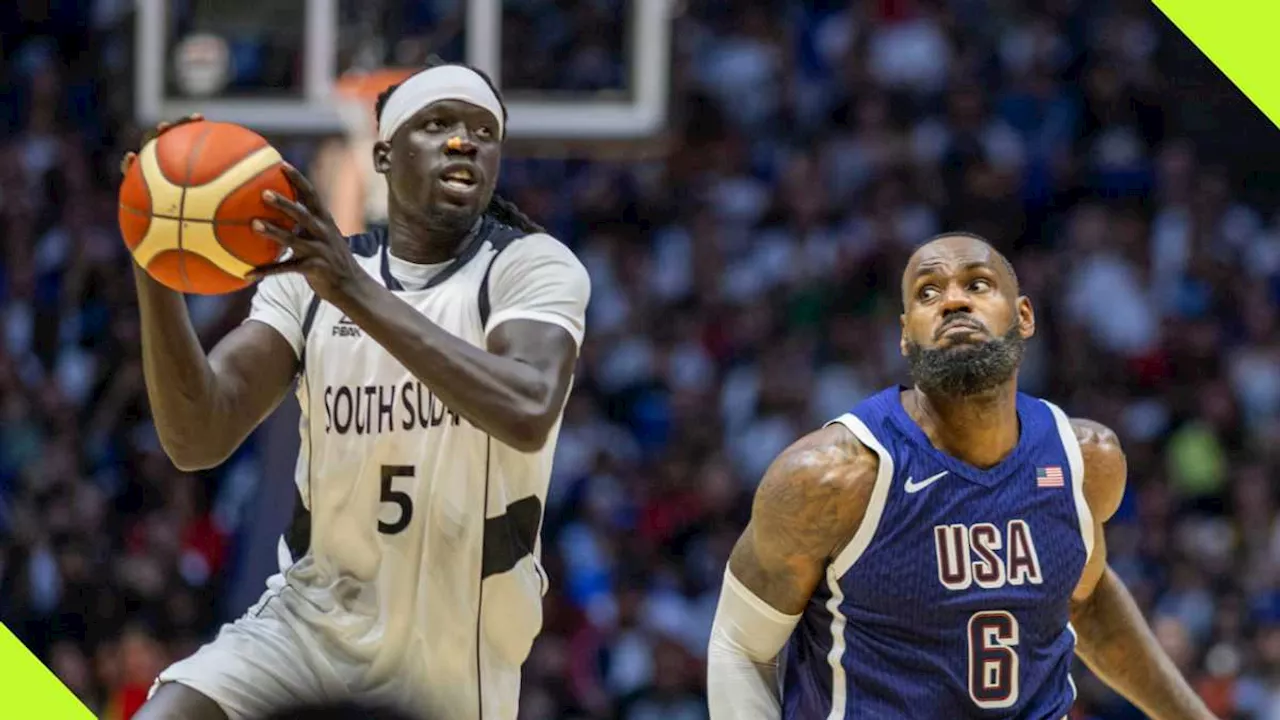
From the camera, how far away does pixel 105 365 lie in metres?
12.7

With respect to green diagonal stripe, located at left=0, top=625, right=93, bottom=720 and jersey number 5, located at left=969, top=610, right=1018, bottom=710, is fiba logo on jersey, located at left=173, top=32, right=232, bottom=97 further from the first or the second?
jersey number 5, located at left=969, top=610, right=1018, bottom=710

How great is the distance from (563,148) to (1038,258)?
196 inches

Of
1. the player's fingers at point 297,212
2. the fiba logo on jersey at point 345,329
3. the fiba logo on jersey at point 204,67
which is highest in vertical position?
the fiba logo on jersey at point 204,67

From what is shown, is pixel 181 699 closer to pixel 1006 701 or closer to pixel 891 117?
pixel 1006 701

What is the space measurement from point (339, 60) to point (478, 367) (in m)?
5.25

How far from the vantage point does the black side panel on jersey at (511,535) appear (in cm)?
450

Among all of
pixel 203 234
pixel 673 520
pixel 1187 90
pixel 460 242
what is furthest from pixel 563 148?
pixel 1187 90

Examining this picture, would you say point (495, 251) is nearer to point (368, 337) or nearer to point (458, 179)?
point (458, 179)

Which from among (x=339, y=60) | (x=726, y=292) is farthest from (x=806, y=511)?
(x=726, y=292)

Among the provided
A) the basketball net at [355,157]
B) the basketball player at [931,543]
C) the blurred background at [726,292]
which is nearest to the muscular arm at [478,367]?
the basketball player at [931,543]

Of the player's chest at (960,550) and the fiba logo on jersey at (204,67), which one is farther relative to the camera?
the fiba logo on jersey at (204,67)

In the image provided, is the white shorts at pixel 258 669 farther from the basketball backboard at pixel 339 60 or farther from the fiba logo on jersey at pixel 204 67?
the fiba logo on jersey at pixel 204 67

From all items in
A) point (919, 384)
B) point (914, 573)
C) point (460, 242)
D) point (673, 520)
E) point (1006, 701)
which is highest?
point (460, 242)

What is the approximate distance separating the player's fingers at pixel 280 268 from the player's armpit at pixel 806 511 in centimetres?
118
